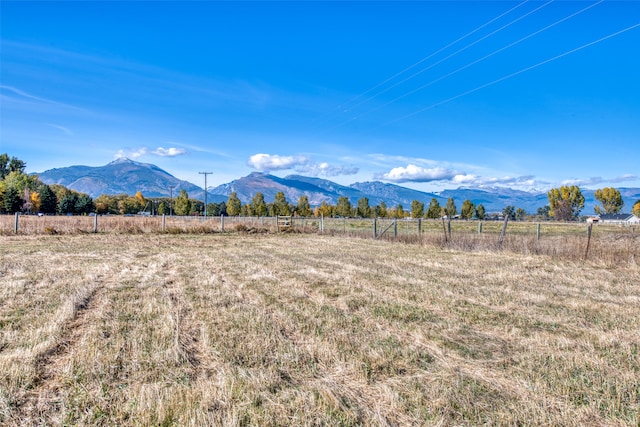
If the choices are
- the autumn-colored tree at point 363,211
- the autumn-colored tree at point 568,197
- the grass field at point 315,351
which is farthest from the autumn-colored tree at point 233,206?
the grass field at point 315,351

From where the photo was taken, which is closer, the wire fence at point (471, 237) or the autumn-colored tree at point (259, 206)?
the wire fence at point (471, 237)

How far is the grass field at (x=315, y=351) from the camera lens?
305cm

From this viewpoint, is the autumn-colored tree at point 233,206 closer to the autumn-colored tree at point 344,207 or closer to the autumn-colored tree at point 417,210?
the autumn-colored tree at point 344,207

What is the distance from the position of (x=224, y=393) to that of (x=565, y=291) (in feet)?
24.3

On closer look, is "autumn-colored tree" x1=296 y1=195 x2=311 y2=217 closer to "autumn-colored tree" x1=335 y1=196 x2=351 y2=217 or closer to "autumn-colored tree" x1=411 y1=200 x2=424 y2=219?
"autumn-colored tree" x1=335 y1=196 x2=351 y2=217

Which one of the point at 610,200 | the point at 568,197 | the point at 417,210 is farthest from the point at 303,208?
the point at 610,200

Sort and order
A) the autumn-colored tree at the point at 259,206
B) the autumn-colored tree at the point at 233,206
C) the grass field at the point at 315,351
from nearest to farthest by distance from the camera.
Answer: the grass field at the point at 315,351
the autumn-colored tree at the point at 259,206
the autumn-colored tree at the point at 233,206

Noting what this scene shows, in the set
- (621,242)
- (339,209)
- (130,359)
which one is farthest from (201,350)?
(339,209)

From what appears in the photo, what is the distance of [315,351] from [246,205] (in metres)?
121

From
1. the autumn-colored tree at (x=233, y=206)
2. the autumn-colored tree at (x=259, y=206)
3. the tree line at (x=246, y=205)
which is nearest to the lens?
the tree line at (x=246, y=205)

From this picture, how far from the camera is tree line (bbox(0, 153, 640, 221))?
305 ft

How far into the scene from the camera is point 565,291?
7.96 meters

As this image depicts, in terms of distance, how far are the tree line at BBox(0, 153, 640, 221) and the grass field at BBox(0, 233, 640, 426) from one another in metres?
88.9

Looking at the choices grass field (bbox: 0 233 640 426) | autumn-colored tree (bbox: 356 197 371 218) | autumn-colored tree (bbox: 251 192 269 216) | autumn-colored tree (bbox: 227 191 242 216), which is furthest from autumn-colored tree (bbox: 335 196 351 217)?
grass field (bbox: 0 233 640 426)
